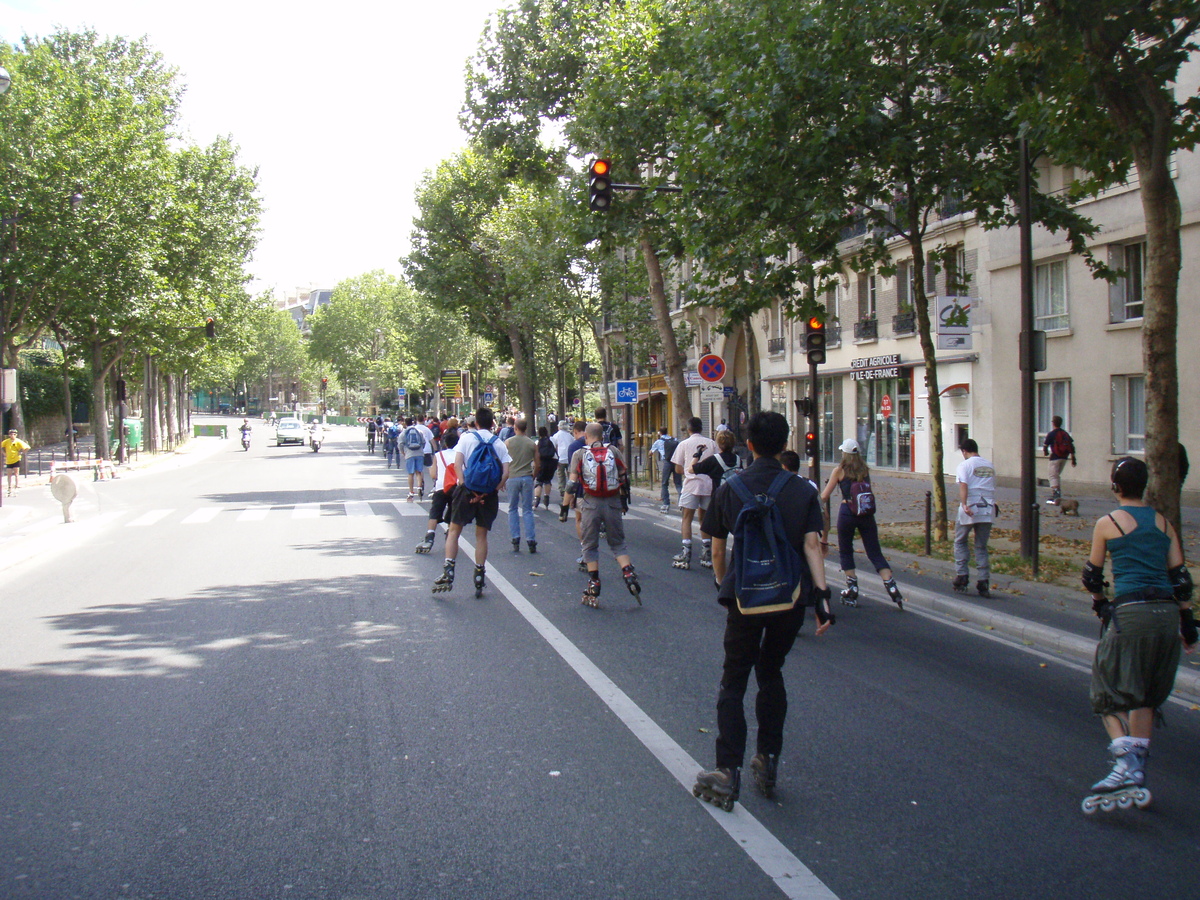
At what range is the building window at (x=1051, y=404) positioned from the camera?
21984 millimetres

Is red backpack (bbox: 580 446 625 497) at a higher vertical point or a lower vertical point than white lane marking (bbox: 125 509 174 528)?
Answer: higher

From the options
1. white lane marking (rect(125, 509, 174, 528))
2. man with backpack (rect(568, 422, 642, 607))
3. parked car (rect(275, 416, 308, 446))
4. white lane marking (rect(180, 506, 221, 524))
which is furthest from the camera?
parked car (rect(275, 416, 308, 446))

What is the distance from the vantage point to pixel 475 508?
399 inches

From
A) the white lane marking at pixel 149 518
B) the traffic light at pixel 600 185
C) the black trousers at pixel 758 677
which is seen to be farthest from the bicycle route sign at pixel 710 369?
the black trousers at pixel 758 677

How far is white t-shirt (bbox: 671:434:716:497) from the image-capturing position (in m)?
12.0

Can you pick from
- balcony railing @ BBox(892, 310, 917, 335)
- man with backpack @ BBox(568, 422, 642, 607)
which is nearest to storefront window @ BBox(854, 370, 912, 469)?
balcony railing @ BBox(892, 310, 917, 335)

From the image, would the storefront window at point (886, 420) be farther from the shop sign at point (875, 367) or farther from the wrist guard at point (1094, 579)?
the wrist guard at point (1094, 579)

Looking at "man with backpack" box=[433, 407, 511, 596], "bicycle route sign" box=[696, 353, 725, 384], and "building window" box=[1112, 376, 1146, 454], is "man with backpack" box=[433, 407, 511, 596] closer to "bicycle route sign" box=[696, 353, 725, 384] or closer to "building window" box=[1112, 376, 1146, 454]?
"bicycle route sign" box=[696, 353, 725, 384]

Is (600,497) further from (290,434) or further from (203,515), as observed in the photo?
(290,434)

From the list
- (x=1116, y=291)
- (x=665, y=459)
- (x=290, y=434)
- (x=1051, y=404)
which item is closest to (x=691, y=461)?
(x=665, y=459)

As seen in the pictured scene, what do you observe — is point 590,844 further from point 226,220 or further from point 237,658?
point 226,220

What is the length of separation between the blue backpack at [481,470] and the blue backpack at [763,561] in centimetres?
586

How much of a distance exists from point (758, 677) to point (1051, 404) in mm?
20158

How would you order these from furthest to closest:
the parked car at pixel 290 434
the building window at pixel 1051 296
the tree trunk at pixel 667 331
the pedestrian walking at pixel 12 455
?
the parked car at pixel 290 434
the pedestrian walking at pixel 12 455
the tree trunk at pixel 667 331
the building window at pixel 1051 296
